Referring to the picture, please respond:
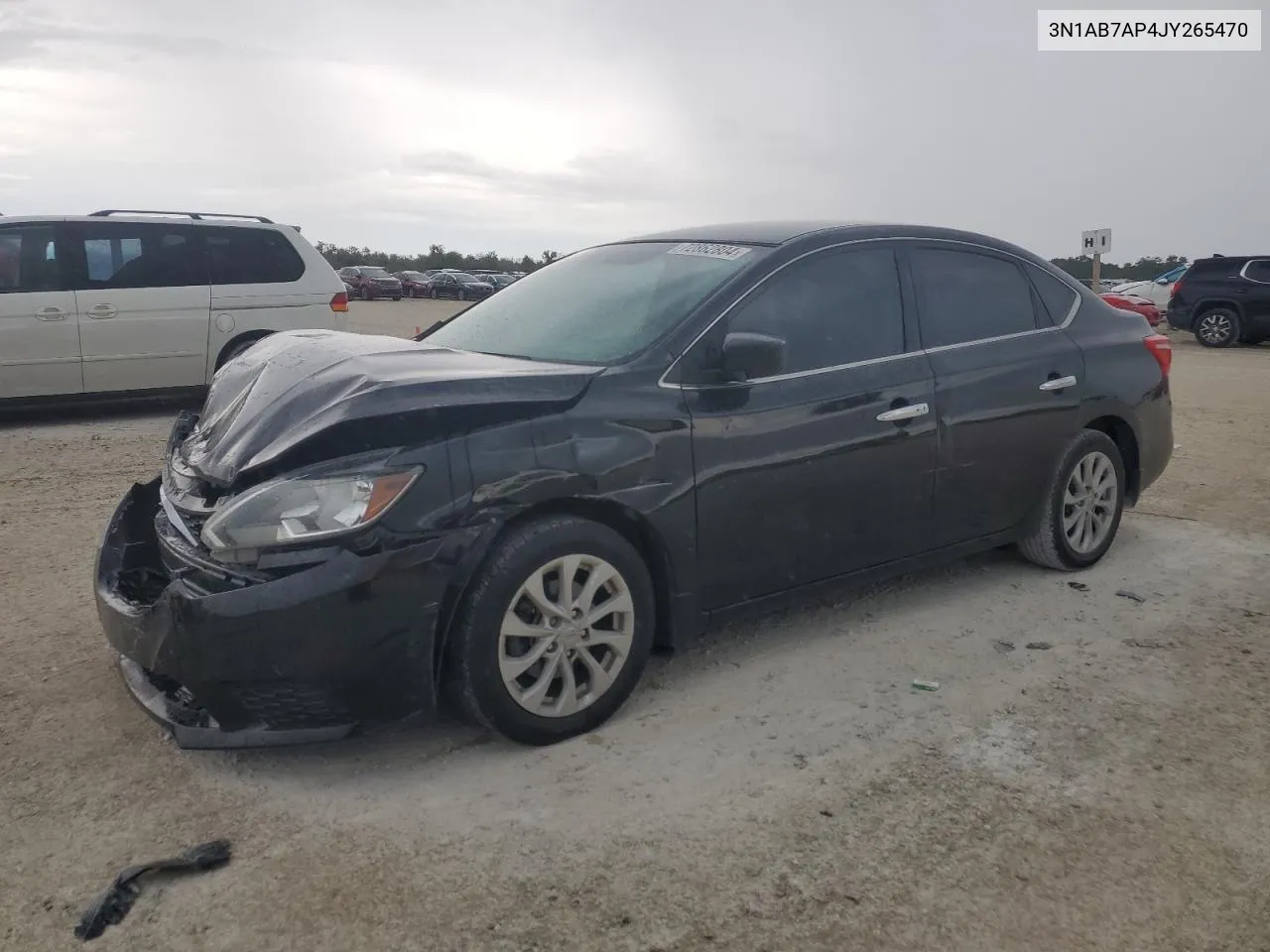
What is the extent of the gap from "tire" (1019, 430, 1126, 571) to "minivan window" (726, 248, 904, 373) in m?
1.18

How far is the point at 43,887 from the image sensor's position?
2500 mm

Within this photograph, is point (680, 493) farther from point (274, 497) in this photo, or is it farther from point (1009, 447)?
point (1009, 447)

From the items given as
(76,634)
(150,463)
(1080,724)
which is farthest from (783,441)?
(150,463)

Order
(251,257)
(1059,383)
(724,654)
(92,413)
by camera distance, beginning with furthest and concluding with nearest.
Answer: (92,413) → (251,257) → (1059,383) → (724,654)

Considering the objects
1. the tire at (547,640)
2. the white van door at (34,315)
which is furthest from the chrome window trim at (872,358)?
the white van door at (34,315)

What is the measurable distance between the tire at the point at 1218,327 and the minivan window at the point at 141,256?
59.6ft

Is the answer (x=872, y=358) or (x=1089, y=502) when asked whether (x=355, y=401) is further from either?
(x=1089, y=502)

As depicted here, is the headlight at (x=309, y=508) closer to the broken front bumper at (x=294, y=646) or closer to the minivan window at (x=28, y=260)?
the broken front bumper at (x=294, y=646)

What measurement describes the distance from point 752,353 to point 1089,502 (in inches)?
94.1

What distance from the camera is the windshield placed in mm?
3703

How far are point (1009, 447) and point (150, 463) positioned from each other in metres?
5.68

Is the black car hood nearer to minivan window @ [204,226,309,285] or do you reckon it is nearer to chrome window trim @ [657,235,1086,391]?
chrome window trim @ [657,235,1086,391]

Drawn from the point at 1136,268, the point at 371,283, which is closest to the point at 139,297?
the point at 371,283

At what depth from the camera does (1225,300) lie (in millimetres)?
19844
